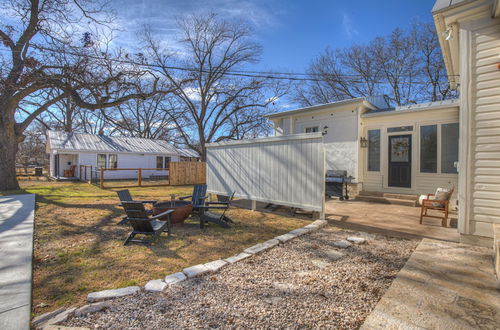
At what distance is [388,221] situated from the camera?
562cm

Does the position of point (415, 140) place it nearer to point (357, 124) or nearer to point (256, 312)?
point (357, 124)

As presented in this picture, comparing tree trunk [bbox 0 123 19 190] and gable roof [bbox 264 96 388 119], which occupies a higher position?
gable roof [bbox 264 96 388 119]

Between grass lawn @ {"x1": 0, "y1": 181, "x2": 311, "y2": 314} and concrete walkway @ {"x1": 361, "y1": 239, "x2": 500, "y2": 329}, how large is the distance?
7.33ft

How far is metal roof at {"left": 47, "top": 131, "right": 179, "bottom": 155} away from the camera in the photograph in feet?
59.4

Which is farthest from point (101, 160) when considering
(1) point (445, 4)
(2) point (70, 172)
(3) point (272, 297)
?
(1) point (445, 4)

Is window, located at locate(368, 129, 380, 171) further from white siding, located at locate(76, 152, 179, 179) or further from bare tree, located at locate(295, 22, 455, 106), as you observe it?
white siding, located at locate(76, 152, 179, 179)

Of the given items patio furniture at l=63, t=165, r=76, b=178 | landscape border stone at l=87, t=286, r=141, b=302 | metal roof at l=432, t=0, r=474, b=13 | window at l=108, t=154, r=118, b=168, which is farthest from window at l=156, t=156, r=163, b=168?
metal roof at l=432, t=0, r=474, b=13

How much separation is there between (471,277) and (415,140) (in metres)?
6.42

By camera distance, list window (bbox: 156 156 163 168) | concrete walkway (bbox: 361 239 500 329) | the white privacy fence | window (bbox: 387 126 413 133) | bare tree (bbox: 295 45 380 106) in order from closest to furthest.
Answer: concrete walkway (bbox: 361 239 500 329) < the white privacy fence < window (bbox: 387 126 413 133) < bare tree (bbox: 295 45 380 106) < window (bbox: 156 156 163 168)

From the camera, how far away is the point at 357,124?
9.05 meters

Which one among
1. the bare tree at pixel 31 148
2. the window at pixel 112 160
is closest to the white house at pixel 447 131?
the window at pixel 112 160

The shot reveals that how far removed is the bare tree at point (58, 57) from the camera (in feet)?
27.1

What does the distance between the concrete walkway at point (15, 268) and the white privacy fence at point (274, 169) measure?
Result: 477 cm

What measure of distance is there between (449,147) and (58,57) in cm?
1285
